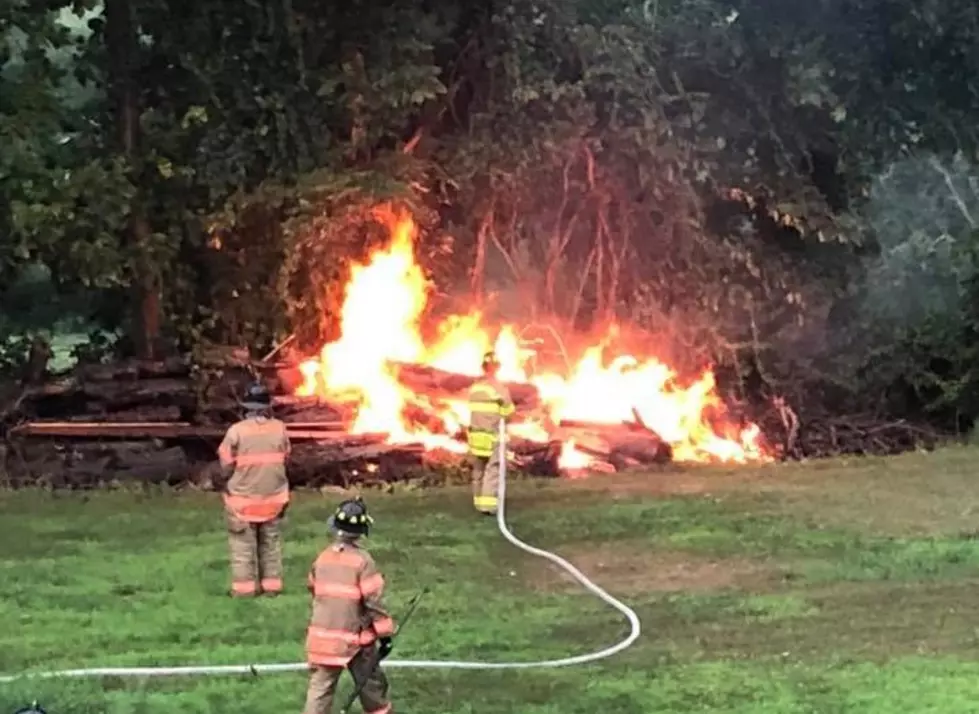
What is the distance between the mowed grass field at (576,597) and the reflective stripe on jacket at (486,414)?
64 cm

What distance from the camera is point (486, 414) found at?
13.3m

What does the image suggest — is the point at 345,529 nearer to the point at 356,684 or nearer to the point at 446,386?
the point at 356,684

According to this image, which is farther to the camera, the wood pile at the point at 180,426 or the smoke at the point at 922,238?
the smoke at the point at 922,238

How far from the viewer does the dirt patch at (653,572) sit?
1052 centimetres

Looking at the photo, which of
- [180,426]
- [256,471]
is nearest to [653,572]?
[256,471]

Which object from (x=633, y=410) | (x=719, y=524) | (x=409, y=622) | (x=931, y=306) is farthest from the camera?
(x=931, y=306)

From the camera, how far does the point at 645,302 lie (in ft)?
61.5

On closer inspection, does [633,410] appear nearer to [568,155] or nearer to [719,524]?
[568,155]

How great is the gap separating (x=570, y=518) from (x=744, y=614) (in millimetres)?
3474

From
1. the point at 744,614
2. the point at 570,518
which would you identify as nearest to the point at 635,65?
the point at 570,518

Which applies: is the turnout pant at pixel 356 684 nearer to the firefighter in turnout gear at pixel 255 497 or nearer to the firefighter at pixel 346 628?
the firefighter at pixel 346 628

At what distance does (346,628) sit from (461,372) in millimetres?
10053

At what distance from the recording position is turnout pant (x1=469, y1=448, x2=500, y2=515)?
13148mm

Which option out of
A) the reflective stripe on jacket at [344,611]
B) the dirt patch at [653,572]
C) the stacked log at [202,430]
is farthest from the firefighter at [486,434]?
the reflective stripe on jacket at [344,611]
